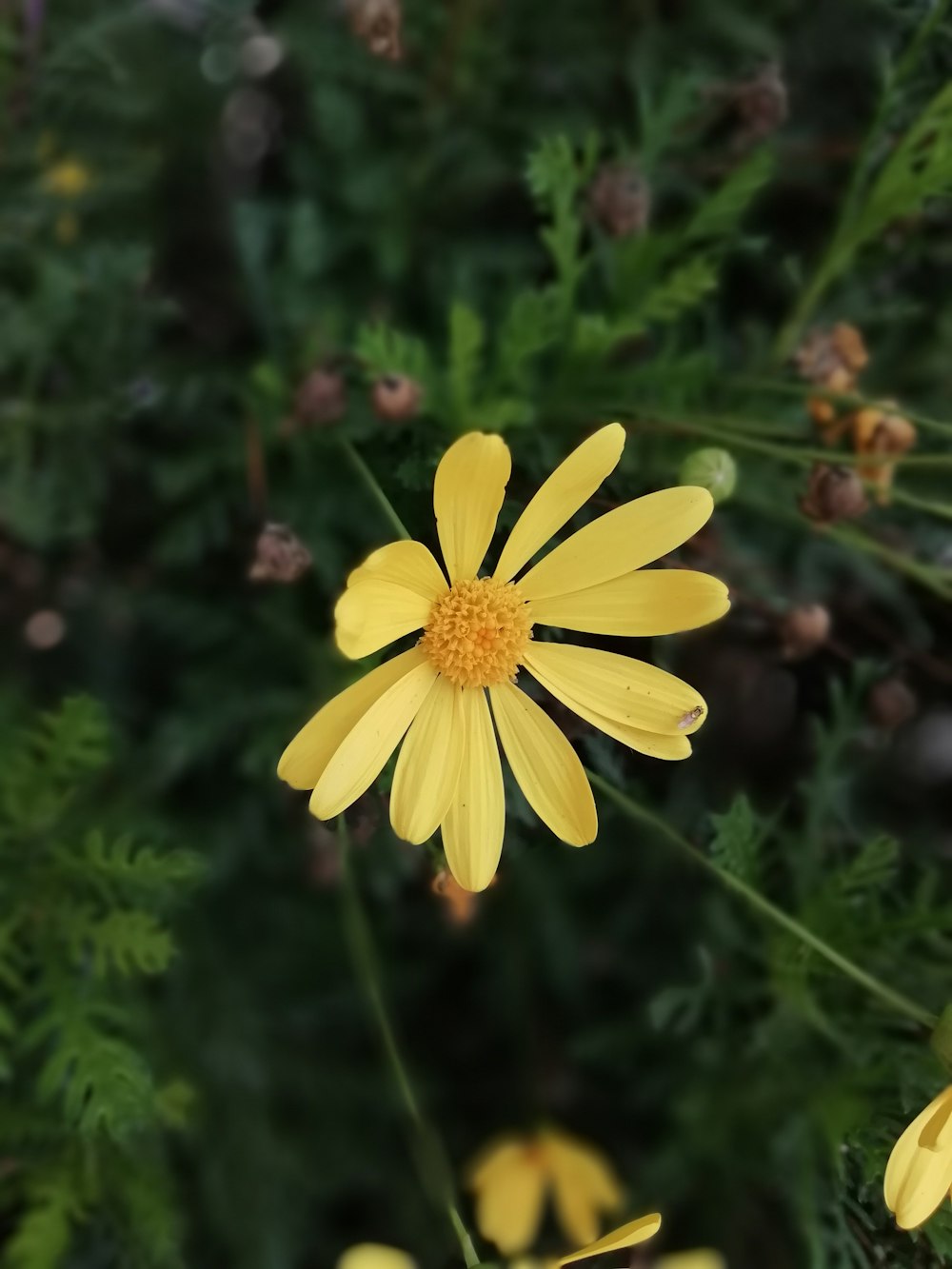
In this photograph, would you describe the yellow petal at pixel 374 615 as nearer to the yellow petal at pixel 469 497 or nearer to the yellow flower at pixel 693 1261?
the yellow petal at pixel 469 497

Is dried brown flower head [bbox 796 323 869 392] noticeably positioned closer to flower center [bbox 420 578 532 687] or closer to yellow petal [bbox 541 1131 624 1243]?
flower center [bbox 420 578 532 687]

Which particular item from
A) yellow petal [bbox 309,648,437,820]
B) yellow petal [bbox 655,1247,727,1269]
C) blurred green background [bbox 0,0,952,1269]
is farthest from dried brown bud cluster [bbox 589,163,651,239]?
yellow petal [bbox 655,1247,727,1269]

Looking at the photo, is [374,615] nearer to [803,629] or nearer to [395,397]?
[395,397]

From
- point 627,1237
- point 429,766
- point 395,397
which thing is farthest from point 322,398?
point 627,1237

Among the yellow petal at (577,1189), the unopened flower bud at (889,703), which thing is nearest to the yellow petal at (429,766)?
the unopened flower bud at (889,703)

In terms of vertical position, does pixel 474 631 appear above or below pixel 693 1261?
above

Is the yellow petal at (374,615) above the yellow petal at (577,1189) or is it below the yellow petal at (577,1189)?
above

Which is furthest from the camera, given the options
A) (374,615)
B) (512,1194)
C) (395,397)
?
(512,1194)
